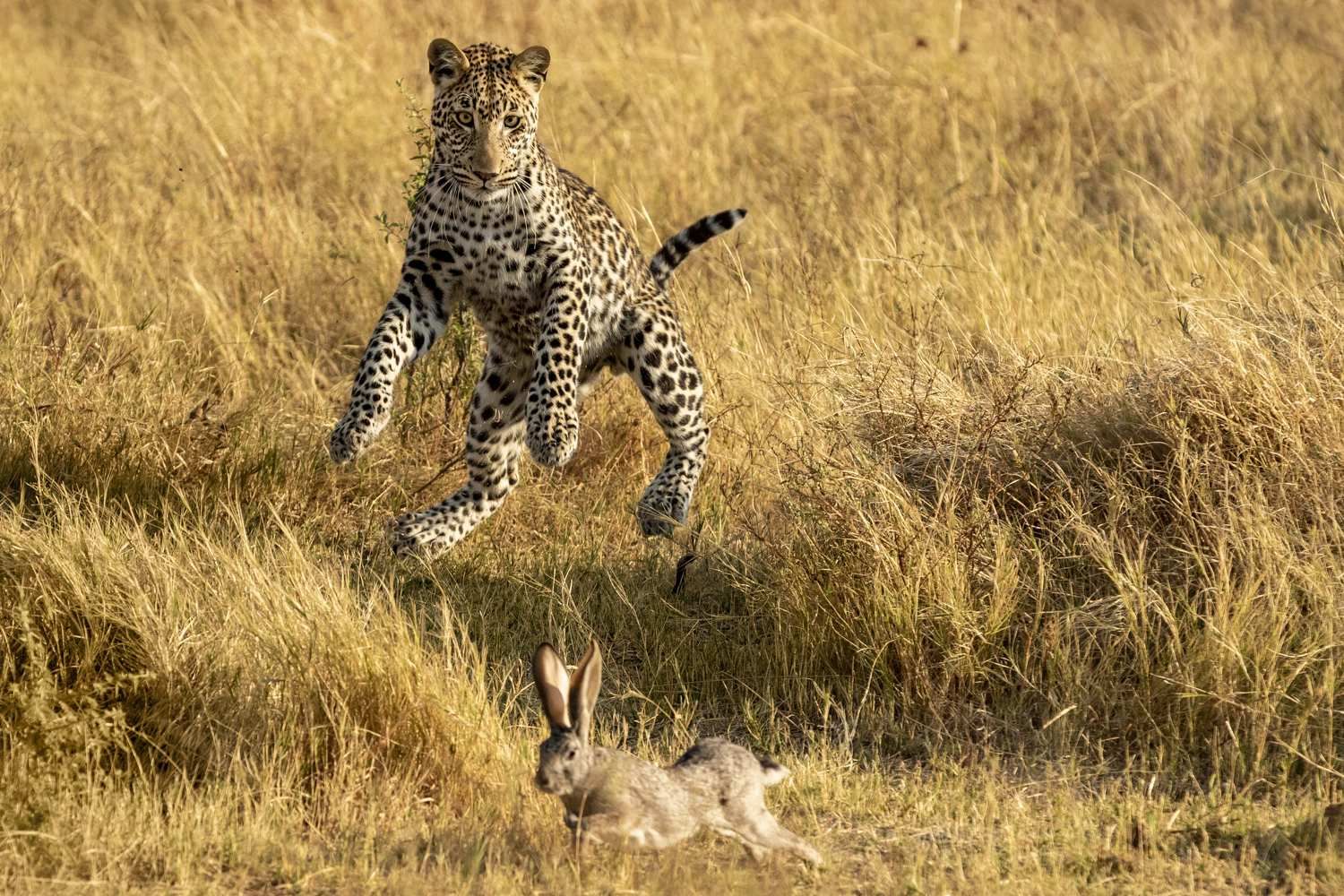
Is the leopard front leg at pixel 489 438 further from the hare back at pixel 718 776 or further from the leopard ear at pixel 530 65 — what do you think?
the hare back at pixel 718 776

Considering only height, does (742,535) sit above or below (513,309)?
below

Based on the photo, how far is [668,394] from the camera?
625 cm

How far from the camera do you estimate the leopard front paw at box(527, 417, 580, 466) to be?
18.2ft

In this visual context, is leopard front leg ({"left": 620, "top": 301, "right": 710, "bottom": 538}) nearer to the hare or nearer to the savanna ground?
the savanna ground

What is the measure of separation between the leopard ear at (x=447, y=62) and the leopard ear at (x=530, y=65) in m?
0.16

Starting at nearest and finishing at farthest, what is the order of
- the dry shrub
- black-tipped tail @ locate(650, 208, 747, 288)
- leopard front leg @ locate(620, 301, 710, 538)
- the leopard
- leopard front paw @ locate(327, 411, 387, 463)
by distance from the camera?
the dry shrub, leopard front paw @ locate(327, 411, 387, 463), the leopard, leopard front leg @ locate(620, 301, 710, 538), black-tipped tail @ locate(650, 208, 747, 288)

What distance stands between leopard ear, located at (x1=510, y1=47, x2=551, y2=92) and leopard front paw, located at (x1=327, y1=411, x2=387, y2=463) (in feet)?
4.01

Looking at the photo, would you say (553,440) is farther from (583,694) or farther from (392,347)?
(583,694)

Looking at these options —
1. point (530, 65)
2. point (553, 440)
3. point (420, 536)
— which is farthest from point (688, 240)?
point (420, 536)

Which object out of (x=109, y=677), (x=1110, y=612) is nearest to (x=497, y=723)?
(x=109, y=677)

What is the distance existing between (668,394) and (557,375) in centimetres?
63

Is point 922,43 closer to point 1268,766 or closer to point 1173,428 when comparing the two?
point 1173,428

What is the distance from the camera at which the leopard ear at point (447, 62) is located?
19.0ft

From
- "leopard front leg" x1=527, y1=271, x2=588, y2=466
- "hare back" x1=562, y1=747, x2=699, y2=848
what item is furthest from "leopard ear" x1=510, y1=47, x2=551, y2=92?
"hare back" x1=562, y1=747, x2=699, y2=848
